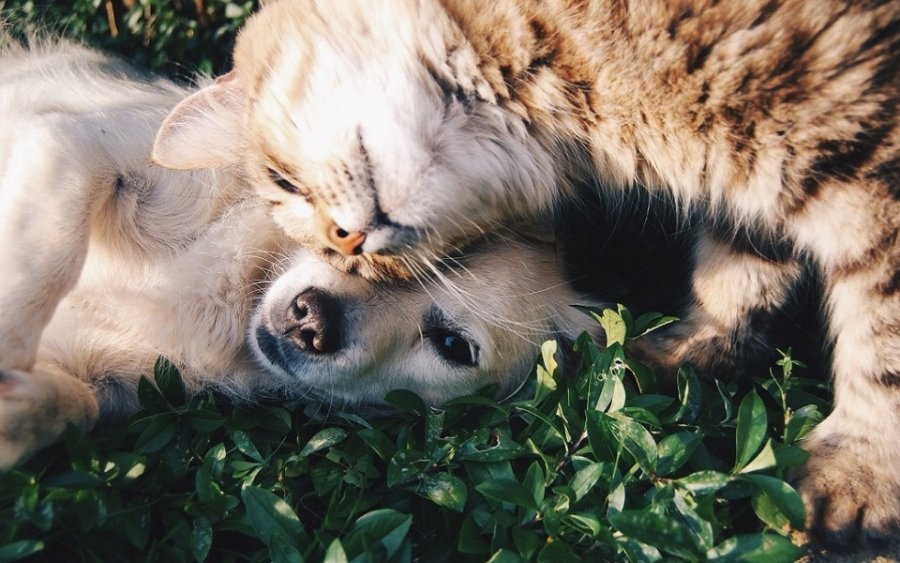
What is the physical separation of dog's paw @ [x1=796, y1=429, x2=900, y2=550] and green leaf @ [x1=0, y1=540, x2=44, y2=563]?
5.76 ft

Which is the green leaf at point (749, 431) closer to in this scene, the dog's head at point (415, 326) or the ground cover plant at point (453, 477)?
the ground cover plant at point (453, 477)

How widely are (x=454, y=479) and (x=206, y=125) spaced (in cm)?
131

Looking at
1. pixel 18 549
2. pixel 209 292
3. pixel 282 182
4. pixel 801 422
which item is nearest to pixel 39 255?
pixel 209 292

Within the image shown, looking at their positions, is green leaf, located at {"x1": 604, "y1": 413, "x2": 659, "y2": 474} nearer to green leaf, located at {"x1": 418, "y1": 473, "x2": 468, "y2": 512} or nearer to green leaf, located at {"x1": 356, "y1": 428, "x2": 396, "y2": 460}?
green leaf, located at {"x1": 418, "y1": 473, "x2": 468, "y2": 512}

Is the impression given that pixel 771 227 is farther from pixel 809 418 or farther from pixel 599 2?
pixel 599 2

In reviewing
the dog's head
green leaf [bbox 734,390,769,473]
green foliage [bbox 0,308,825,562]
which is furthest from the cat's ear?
green leaf [bbox 734,390,769,473]

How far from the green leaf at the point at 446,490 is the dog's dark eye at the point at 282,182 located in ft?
2.87

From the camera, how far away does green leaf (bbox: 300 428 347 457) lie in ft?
7.40

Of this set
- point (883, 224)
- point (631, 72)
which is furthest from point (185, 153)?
point (883, 224)

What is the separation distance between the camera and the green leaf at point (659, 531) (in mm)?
1737

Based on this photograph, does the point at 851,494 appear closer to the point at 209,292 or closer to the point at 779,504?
the point at 779,504

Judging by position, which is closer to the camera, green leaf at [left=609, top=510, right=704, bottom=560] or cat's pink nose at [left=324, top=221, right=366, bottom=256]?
green leaf at [left=609, top=510, right=704, bottom=560]

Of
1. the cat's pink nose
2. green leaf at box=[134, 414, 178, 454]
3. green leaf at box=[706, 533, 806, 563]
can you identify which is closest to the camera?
green leaf at box=[706, 533, 806, 563]

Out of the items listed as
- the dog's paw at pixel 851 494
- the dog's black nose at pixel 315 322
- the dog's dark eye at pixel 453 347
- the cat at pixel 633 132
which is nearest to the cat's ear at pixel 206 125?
the cat at pixel 633 132
